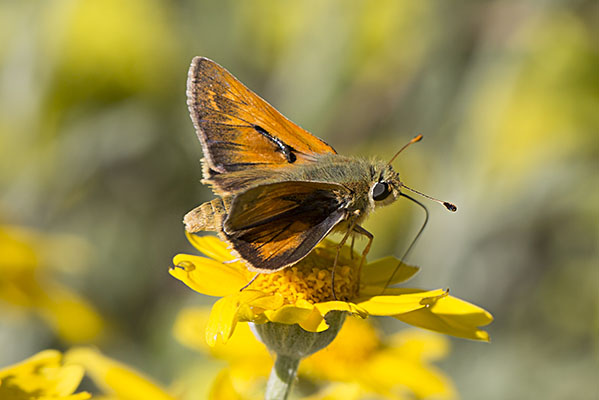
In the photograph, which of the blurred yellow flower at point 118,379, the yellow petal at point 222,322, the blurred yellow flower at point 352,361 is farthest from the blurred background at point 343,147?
the yellow petal at point 222,322

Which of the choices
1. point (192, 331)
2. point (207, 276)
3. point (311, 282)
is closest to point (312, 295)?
point (311, 282)

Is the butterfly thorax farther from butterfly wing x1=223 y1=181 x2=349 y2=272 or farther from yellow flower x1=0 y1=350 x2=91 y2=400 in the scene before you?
yellow flower x1=0 y1=350 x2=91 y2=400

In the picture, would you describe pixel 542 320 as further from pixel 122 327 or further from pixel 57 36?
pixel 57 36

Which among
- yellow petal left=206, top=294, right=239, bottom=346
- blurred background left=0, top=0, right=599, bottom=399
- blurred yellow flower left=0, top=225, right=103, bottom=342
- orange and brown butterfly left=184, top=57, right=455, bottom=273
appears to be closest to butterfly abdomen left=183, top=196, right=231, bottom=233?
orange and brown butterfly left=184, top=57, right=455, bottom=273

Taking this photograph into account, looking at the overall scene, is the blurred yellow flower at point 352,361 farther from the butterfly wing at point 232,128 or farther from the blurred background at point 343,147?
the blurred background at point 343,147

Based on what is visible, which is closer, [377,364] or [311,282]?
[311,282]

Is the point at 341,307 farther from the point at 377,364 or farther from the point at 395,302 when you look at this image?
the point at 377,364
